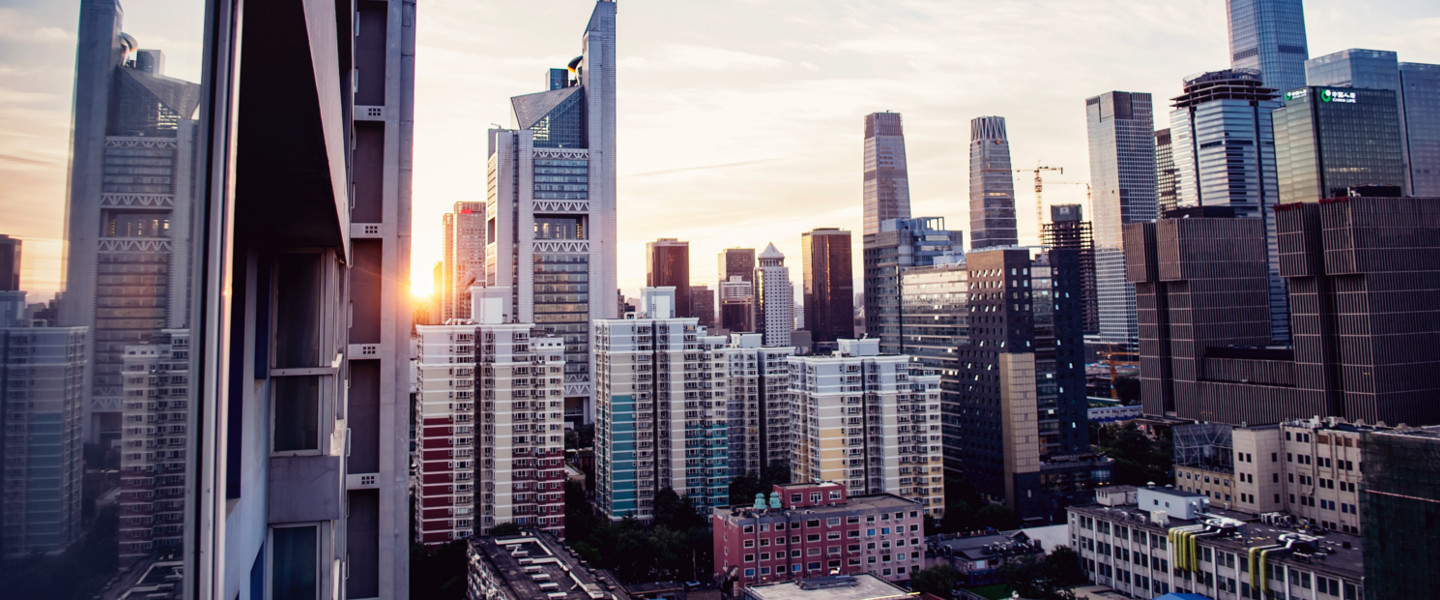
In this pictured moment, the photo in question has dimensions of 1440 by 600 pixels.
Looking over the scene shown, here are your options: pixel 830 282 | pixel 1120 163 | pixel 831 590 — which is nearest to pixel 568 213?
pixel 831 590

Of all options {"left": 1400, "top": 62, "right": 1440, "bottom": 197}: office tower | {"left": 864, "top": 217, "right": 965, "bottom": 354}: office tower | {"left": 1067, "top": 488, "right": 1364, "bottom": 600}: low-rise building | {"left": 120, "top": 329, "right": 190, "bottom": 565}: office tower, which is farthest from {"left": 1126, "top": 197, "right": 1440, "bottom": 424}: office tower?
{"left": 120, "top": 329, "right": 190, "bottom": 565}: office tower

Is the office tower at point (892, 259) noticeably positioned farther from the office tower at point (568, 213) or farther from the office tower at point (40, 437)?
the office tower at point (40, 437)

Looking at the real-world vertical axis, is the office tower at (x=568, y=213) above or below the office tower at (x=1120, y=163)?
below

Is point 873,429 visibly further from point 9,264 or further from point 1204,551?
point 9,264

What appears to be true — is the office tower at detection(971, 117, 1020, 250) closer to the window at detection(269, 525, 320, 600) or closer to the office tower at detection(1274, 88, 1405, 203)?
the office tower at detection(1274, 88, 1405, 203)

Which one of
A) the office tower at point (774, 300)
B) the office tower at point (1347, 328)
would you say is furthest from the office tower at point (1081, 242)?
the office tower at point (1347, 328)

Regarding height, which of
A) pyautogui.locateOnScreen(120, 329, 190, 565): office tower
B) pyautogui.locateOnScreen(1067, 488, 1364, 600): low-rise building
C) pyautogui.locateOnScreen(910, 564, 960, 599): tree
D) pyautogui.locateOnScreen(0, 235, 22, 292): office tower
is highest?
pyautogui.locateOnScreen(0, 235, 22, 292): office tower
